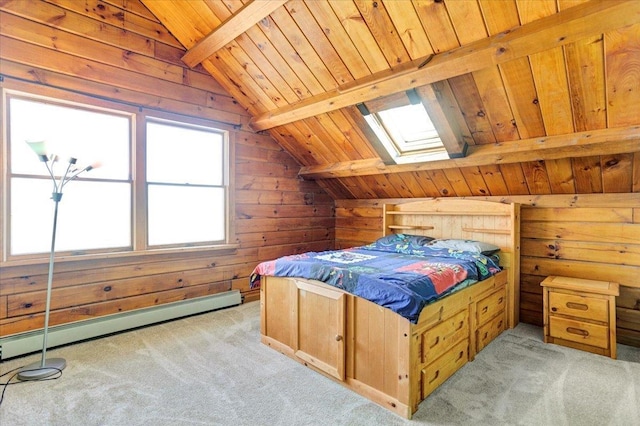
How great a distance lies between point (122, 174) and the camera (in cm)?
313

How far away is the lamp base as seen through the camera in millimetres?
2178

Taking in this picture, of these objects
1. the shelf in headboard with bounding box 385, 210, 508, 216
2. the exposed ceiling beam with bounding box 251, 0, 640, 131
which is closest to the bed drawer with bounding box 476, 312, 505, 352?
the shelf in headboard with bounding box 385, 210, 508, 216

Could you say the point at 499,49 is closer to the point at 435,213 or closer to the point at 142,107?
the point at 435,213

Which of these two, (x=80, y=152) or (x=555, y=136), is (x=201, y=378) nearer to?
(x=80, y=152)

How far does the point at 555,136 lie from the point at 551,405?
186 cm

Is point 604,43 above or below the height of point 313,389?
above

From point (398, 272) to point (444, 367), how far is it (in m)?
0.68

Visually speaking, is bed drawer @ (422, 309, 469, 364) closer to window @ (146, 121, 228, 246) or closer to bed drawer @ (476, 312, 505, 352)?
bed drawer @ (476, 312, 505, 352)

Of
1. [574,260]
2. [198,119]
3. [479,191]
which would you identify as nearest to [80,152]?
[198,119]

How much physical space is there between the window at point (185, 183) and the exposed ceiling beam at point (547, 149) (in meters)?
1.90

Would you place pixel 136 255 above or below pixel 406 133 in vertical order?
below

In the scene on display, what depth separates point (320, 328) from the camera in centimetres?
232

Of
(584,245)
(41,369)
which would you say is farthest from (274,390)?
(584,245)

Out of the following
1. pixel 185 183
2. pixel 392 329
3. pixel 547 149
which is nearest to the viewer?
pixel 392 329
